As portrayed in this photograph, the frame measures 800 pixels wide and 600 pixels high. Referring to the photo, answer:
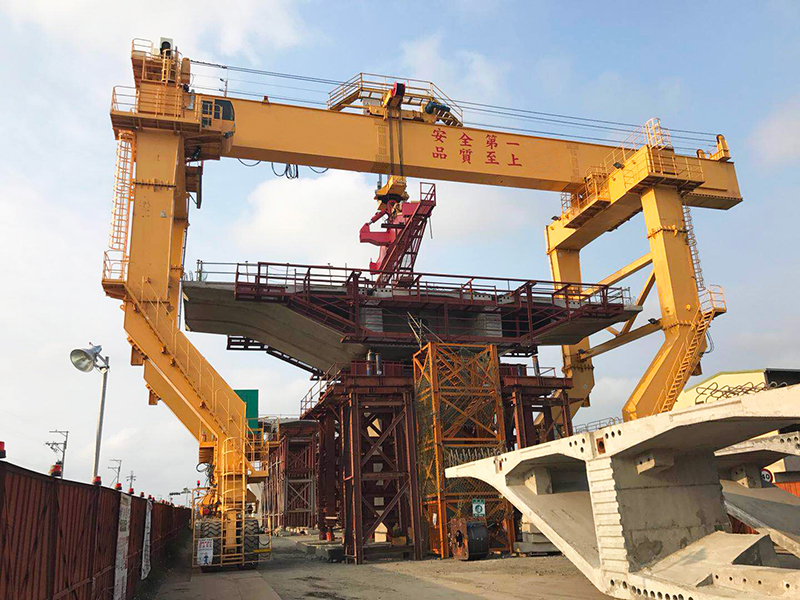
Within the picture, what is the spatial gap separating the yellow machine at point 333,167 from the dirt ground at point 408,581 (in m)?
2.54

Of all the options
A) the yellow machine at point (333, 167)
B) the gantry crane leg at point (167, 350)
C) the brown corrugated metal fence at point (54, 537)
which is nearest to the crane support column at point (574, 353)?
the yellow machine at point (333, 167)

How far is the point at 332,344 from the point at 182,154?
10.7 meters

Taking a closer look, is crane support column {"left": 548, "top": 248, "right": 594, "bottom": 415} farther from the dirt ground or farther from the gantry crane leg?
the gantry crane leg

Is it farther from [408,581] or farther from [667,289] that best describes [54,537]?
[667,289]

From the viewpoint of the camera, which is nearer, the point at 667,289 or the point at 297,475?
the point at 667,289

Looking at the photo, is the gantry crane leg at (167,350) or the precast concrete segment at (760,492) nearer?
the precast concrete segment at (760,492)

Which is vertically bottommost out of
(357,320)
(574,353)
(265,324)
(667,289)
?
(574,353)

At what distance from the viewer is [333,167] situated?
1180 inches

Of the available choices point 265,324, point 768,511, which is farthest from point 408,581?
point 265,324

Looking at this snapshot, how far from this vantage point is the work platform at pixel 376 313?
28906 mm

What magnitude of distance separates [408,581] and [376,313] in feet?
47.7

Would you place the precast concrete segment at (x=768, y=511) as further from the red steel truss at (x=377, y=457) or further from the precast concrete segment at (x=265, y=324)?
the precast concrete segment at (x=265, y=324)

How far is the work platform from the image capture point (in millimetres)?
28906

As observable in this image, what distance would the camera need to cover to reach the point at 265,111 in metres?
29.0
